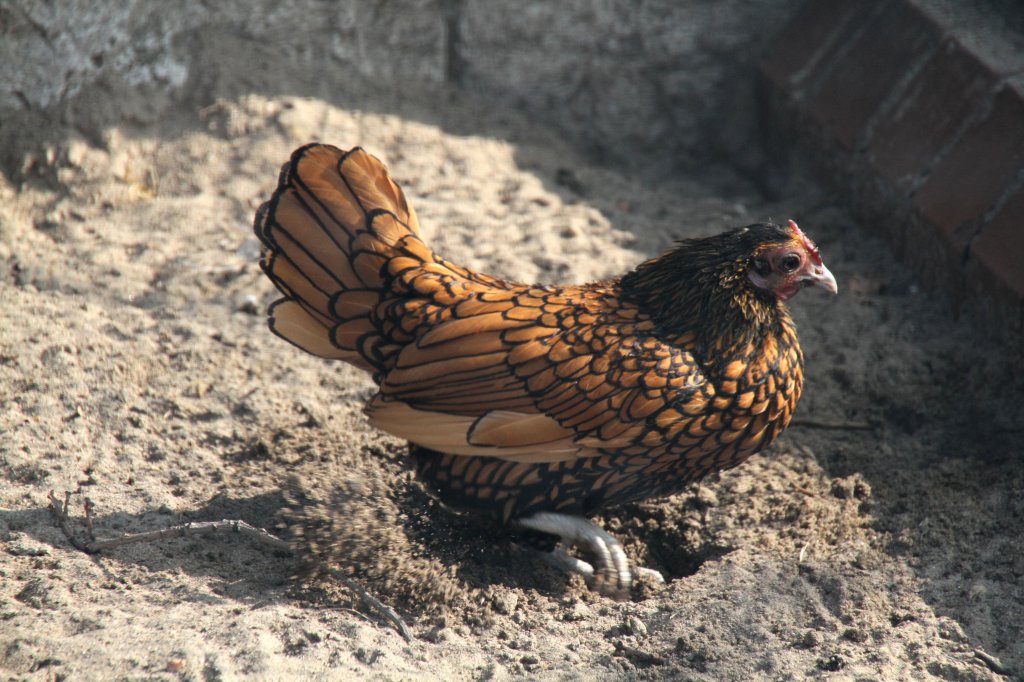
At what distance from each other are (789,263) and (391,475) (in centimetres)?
145

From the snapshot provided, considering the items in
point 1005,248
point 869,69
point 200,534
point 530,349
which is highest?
point 869,69

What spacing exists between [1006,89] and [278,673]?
342 cm

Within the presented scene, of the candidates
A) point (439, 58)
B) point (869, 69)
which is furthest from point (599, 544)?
point (439, 58)

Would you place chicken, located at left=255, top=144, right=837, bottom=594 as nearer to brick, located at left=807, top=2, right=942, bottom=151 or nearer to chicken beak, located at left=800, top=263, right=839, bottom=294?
chicken beak, located at left=800, top=263, right=839, bottom=294

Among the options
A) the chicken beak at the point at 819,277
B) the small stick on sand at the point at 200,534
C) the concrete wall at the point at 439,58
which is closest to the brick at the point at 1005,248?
the chicken beak at the point at 819,277

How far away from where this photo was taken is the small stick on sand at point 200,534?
2635 mm

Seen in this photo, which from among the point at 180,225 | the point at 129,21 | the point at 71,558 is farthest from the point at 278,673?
the point at 129,21

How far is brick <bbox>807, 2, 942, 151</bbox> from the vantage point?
430 cm

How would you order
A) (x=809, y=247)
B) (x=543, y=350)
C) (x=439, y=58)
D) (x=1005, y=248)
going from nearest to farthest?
(x=543, y=350)
(x=809, y=247)
(x=1005, y=248)
(x=439, y=58)

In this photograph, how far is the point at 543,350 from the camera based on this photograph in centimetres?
271

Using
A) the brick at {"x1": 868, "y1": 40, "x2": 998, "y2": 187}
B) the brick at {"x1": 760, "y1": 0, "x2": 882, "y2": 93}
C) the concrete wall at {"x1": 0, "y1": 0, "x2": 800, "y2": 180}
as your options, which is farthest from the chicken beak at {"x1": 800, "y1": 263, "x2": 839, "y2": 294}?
the concrete wall at {"x1": 0, "y1": 0, "x2": 800, "y2": 180}

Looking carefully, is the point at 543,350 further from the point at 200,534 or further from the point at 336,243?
the point at 200,534

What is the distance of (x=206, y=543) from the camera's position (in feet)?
9.29

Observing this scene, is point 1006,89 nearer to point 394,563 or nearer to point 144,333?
point 394,563
